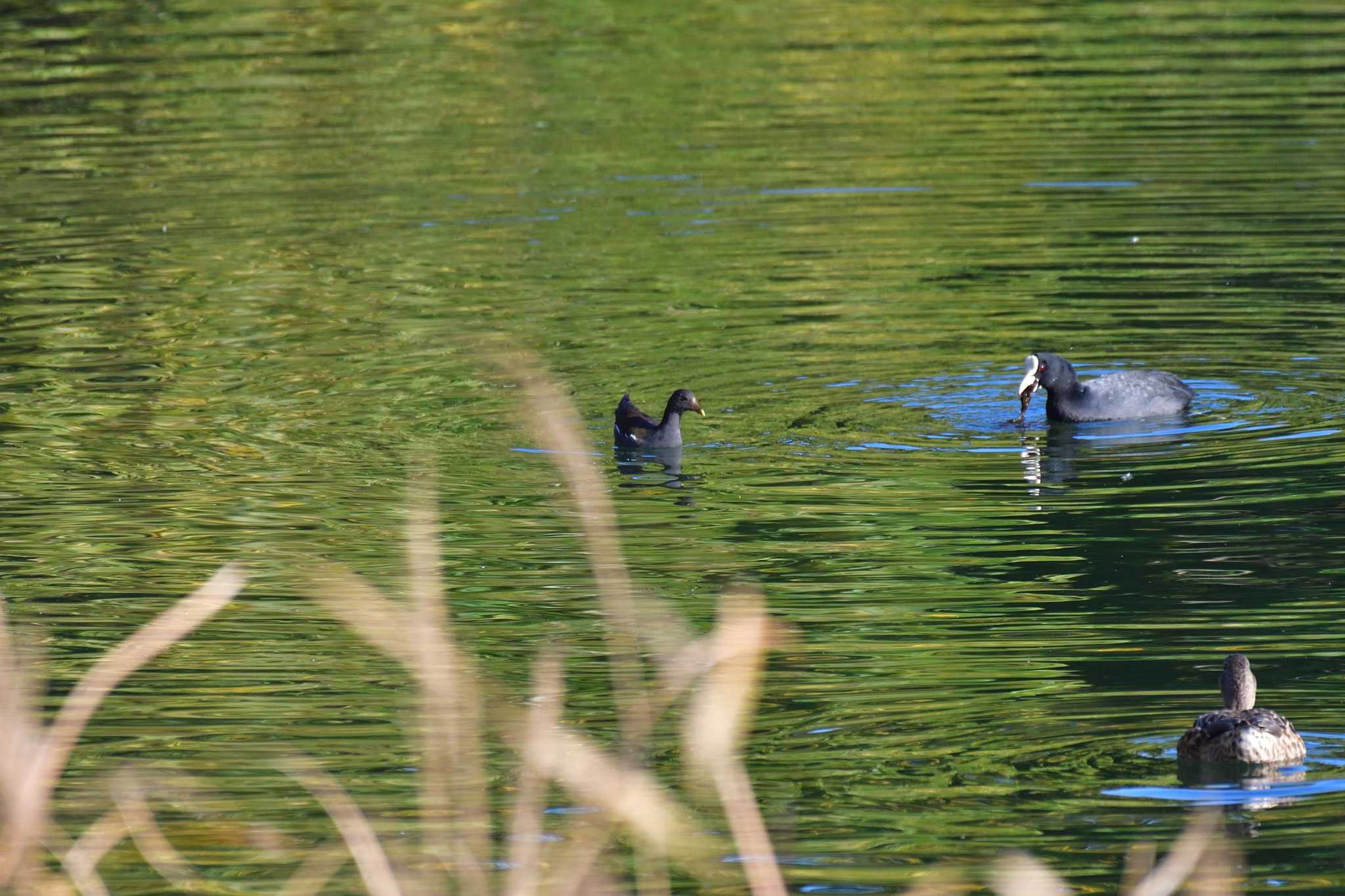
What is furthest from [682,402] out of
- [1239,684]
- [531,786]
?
[531,786]

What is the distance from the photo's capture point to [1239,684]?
8266 mm

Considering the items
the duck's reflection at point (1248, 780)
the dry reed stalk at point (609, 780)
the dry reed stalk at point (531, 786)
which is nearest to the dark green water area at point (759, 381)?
the duck's reflection at point (1248, 780)

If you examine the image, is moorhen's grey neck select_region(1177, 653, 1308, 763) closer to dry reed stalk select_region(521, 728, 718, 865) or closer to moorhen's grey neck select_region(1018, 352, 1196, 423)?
dry reed stalk select_region(521, 728, 718, 865)

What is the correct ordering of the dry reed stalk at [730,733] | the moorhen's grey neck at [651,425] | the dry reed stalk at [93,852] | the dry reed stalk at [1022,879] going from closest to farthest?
the dry reed stalk at [730,733] → the dry reed stalk at [1022,879] → the dry reed stalk at [93,852] → the moorhen's grey neck at [651,425]

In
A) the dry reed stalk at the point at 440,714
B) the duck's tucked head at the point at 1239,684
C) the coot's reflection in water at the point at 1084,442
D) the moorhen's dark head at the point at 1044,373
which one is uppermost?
the moorhen's dark head at the point at 1044,373

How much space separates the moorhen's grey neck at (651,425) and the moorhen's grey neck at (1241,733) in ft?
19.3

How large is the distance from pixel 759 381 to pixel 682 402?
1.60 metres

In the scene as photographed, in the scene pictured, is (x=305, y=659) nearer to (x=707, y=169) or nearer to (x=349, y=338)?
(x=349, y=338)

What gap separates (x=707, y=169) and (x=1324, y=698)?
595 inches

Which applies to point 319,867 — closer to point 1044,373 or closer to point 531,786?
point 531,786

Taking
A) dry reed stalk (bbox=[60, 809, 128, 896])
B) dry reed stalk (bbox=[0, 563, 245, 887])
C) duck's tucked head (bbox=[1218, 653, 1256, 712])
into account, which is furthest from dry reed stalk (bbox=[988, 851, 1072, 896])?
dry reed stalk (bbox=[60, 809, 128, 896])

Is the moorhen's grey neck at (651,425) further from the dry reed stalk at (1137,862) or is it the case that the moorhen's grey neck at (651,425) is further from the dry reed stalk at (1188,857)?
the dry reed stalk at (1137,862)

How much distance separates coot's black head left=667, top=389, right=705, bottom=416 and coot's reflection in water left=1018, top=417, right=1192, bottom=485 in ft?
6.56

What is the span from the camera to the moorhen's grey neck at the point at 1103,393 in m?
14.3
